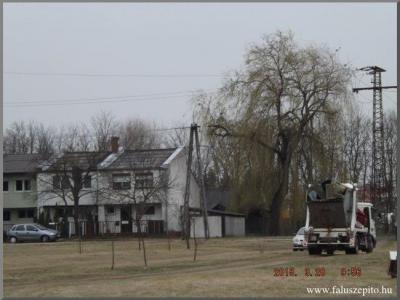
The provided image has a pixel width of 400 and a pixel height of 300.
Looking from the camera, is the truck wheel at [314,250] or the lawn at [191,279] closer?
the lawn at [191,279]

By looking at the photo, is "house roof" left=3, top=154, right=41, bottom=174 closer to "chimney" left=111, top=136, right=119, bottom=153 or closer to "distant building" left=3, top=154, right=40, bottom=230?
"distant building" left=3, top=154, right=40, bottom=230

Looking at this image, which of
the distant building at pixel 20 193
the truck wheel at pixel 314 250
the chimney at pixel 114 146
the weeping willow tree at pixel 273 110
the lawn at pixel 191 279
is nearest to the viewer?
the lawn at pixel 191 279

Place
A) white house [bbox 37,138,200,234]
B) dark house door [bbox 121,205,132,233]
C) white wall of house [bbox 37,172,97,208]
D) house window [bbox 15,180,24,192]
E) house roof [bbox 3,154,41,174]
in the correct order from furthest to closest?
house window [bbox 15,180,24,192], house roof [bbox 3,154,41,174], white wall of house [bbox 37,172,97,208], dark house door [bbox 121,205,132,233], white house [bbox 37,138,200,234]

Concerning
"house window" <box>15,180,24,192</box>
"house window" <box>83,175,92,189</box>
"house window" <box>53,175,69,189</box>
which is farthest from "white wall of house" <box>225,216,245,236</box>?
"house window" <box>15,180,24,192</box>

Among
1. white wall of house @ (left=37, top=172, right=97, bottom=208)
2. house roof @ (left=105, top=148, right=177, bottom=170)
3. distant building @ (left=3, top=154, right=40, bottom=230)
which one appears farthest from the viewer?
distant building @ (left=3, top=154, right=40, bottom=230)

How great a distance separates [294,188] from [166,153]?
21748 millimetres

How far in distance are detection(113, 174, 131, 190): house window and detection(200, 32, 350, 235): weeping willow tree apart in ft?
48.1

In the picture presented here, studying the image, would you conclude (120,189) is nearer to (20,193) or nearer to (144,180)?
(144,180)

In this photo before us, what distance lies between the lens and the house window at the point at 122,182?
68.3m

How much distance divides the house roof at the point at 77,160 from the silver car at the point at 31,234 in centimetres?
1145

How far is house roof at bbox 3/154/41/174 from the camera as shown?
7470cm

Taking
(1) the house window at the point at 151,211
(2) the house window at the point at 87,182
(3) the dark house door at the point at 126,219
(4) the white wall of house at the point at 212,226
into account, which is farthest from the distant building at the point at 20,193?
(4) the white wall of house at the point at 212,226

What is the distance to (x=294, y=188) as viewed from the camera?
53812mm

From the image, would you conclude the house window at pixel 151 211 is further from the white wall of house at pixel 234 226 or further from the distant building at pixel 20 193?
the distant building at pixel 20 193
